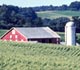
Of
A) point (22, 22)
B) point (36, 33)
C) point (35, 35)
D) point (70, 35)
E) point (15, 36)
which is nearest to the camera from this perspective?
point (70, 35)

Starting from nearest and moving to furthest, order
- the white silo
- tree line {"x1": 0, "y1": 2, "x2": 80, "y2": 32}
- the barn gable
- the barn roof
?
1. the white silo
2. the barn gable
3. the barn roof
4. tree line {"x1": 0, "y1": 2, "x2": 80, "y2": 32}

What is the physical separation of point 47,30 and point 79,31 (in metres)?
26.5

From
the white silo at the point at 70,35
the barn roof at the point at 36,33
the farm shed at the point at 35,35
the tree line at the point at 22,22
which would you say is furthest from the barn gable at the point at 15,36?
the tree line at the point at 22,22

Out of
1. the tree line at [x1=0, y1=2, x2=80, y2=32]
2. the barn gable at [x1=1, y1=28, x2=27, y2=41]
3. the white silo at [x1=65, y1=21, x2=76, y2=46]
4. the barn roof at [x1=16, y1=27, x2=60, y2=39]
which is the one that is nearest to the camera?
the white silo at [x1=65, y1=21, x2=76, y2=46]

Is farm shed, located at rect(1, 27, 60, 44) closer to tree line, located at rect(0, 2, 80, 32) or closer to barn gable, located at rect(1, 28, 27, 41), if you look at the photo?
barn gable, located at rect(1, 28, 27, 41)

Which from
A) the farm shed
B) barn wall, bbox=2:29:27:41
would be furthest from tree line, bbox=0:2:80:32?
the farm shed

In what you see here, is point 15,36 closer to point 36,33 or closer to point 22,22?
point 36,33

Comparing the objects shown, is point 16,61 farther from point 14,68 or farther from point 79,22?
point 79,22

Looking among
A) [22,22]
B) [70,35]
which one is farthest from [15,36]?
[22,22]

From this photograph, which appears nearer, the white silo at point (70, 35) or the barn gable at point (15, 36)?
the white silo at point (70, 35)

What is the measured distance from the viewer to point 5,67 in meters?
17.1

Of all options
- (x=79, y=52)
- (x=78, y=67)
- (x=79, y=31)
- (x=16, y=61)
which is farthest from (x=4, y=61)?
(x=79, y=31)

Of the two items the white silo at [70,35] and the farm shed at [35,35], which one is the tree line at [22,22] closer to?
the farm shed at [35,35]

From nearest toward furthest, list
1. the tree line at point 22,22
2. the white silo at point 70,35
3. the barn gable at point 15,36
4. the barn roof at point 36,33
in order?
the white silo at point 70,35 → the barn gable at point 15,36 → the barn roof at point 36,33 → the tree line at point 22,22
